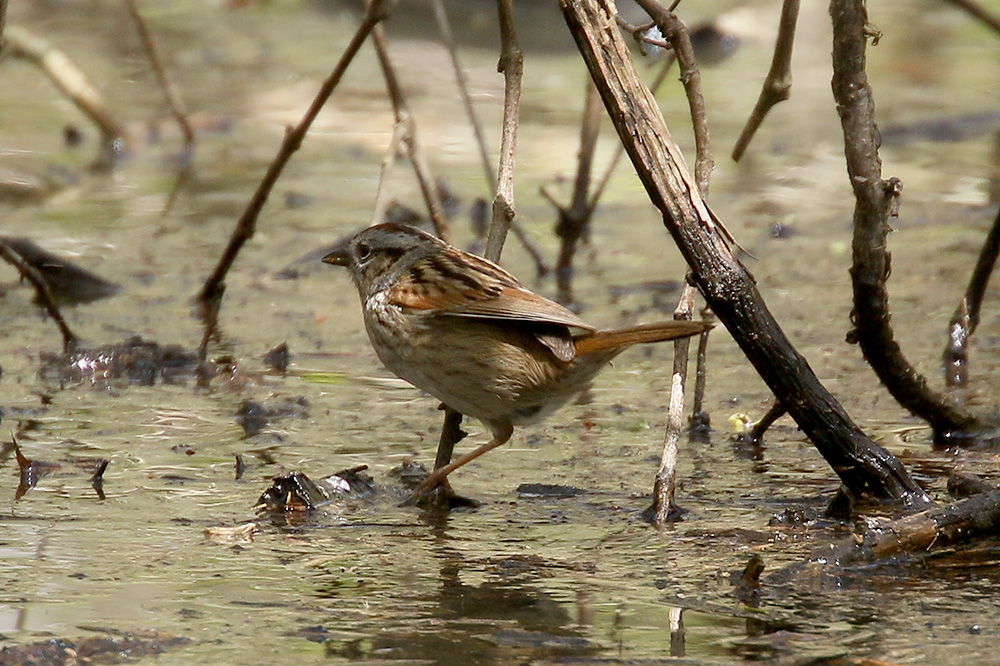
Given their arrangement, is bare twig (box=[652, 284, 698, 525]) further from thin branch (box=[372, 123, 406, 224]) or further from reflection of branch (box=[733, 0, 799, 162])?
thin branch (box=[372, 123, 406, 224])

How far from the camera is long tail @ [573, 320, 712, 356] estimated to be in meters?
3.83

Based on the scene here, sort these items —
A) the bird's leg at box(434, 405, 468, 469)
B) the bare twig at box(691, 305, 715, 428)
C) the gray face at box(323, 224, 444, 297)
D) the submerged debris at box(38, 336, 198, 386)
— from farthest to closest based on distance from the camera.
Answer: the submerged debris at box(38, 336, 198, 386) < the bare twig at box(691, 305, 715, 428) < the gray face at box(323, 224, 444, 297) < the bird's leg at box(434, 405, 468, 469)

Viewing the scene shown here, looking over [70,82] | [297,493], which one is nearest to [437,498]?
[297,493]

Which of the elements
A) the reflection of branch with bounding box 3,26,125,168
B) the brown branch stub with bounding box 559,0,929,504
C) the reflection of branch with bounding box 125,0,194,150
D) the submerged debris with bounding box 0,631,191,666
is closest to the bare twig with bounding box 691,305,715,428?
the brown branch stub with bounding box 559,0,929,504

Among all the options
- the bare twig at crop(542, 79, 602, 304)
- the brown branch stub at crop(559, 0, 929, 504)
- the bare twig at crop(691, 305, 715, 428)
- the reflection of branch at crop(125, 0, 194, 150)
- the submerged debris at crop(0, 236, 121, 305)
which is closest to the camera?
the brown branch stub at crop(559, 0, 929, 504)

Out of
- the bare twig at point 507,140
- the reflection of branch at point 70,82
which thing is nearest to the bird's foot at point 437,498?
the bare twig at point 507,140

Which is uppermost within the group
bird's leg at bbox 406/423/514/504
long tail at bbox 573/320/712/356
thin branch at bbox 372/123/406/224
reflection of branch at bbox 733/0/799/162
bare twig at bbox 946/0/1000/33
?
bare twig at bbox 946/0/1000/33

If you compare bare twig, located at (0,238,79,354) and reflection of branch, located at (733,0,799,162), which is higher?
reflection of branch, located at (733,0,799,162)

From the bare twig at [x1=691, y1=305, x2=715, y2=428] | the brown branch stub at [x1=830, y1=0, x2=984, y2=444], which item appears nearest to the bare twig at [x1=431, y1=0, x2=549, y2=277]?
the bare twig at [x1=691, y1=305, x2=715, y2=428]

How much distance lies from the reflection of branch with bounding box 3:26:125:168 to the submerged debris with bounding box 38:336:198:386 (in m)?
3.51

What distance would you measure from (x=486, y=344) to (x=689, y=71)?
0.93 m

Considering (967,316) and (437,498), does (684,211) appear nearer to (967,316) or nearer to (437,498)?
(437,498)

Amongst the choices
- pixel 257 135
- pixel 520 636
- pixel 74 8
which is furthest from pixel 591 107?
pixel 74 8

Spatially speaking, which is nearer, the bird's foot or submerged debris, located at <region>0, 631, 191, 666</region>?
submerged debris, located at <region>0, 631, 191, 666</region>
